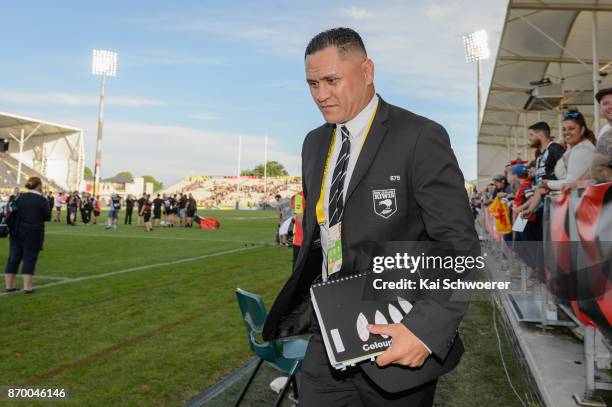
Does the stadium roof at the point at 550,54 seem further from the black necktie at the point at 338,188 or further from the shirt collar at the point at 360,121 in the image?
the black necktie at the point at 338,188

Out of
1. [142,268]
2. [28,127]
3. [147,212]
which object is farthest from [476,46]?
[28,127]

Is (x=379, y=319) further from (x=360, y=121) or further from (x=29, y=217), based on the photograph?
(x=29, y=217)

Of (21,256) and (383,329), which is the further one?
(21,256)

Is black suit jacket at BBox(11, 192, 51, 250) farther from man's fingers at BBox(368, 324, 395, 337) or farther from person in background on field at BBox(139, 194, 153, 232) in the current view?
person in background on field at BBox(139, 194, 153, 232)

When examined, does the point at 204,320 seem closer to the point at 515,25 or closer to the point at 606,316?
the point at 606,316

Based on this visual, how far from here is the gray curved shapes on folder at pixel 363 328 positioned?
4.79 feet

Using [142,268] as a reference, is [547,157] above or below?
above

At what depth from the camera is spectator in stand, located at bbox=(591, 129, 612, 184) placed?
374cm

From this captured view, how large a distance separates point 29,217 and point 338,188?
778 centimetres

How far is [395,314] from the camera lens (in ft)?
4.90

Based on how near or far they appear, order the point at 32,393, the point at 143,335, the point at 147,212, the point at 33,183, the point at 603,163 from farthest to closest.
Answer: the point at 147,212 → the point at 33,183 → the point at 143,335 → the point at 32,393 → the point at 603,163

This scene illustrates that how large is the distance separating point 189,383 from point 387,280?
130 inches

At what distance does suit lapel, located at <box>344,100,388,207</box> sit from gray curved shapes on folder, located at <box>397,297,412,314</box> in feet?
1.23

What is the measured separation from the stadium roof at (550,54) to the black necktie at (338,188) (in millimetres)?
12312
